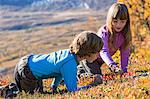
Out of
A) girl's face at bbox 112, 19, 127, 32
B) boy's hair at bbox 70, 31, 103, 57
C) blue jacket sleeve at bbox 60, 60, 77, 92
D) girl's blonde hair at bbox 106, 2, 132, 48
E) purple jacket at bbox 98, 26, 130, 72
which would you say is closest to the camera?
boy's hair at bbox 70, 31, 103, 57

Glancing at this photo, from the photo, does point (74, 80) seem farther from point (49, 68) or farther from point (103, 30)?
point (103, 30)

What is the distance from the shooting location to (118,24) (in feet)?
40.0

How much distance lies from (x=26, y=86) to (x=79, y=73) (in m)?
3.16

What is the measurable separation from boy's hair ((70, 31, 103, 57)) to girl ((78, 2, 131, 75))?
2140 millimetres

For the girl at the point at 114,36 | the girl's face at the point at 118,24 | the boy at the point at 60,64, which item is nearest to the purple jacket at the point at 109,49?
the girl at the point at 114,36

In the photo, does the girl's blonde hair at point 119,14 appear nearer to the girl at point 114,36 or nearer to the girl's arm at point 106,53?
the girl at point 114,36

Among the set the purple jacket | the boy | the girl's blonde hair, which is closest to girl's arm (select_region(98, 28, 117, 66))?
the purple jacket

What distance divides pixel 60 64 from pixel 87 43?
0.90 metres

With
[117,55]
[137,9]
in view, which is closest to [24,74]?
[117,55]

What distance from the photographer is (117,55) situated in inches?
787

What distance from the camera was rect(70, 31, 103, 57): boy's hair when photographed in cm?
973

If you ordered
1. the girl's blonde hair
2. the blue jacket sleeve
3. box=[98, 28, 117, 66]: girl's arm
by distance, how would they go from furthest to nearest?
box=[98, 28, 117, 66]: girl's arm
the girl's blonde hair
the blue jacket sleeve

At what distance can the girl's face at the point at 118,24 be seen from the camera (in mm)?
12084

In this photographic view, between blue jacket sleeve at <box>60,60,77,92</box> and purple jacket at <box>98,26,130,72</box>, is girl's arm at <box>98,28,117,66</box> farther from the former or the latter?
blue jacket sleeve at <box>60,60,77,92</box>
